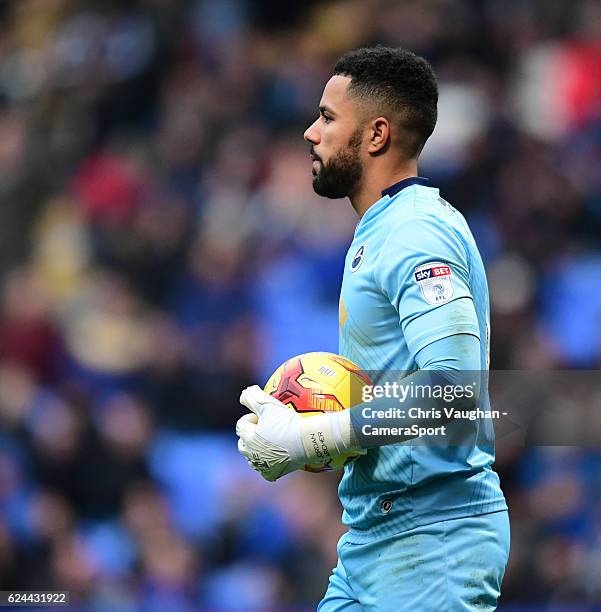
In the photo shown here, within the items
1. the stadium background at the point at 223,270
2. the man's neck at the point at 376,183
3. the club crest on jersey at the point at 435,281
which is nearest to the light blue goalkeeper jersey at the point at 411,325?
the club crest on jersey at the point at 435,281

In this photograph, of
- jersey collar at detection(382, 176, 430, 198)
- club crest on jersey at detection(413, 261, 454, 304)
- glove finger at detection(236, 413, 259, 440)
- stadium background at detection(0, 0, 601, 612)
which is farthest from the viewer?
stadium background at detection(0, 0, 601, 612)

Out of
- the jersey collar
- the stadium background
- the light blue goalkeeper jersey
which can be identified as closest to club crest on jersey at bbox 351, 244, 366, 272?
the light blue goalkeeper jersey

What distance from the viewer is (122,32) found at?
1127 centimetres

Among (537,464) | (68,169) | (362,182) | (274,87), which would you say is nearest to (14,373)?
(68,169)

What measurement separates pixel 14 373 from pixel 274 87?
10.0ft

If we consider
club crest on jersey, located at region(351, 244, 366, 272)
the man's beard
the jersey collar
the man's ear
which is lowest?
club crest on jersey, located at region(351, 244, 366, 272)

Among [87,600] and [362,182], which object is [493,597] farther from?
[87,600]

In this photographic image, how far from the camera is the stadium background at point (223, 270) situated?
7.60 meters

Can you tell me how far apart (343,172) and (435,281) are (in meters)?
0.68

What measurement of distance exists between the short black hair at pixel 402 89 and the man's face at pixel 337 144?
6 centimetres

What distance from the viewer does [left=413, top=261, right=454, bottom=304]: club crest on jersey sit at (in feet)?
10.8

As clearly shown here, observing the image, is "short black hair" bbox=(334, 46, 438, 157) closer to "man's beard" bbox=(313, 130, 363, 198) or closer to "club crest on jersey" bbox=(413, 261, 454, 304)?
"man's beard" bbox=(313, 130, 363, 198)

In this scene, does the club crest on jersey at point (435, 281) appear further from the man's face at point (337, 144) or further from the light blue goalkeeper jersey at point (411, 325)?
the man's face at point (337, 144)

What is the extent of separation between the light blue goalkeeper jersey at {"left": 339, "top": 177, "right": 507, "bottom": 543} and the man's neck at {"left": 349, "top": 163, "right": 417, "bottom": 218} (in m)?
0.12
